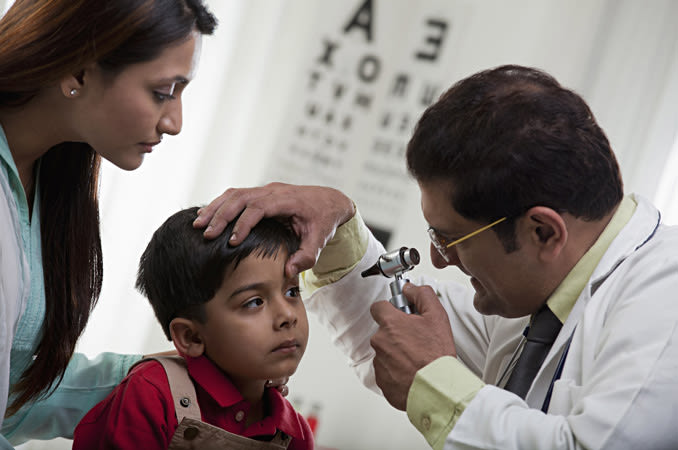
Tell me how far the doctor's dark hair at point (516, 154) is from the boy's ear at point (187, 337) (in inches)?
23.5

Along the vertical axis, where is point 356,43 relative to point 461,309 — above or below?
above

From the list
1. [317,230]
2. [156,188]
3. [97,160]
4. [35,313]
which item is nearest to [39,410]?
[35,313]

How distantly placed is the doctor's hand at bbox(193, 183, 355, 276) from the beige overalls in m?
0.28

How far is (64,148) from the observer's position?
5.13ft

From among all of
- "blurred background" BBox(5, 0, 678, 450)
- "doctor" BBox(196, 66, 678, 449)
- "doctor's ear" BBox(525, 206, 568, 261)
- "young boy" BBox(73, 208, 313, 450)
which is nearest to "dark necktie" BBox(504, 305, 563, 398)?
"doctor" BBox(196, 66, 678, 449)

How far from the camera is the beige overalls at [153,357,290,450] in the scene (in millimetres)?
1353

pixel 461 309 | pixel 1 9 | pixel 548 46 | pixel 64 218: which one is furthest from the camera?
pixel 548 46

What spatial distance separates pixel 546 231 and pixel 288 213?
1.80 ft

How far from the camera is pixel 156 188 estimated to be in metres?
3.16

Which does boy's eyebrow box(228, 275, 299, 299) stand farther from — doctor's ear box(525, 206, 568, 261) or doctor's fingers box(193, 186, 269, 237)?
doctor's ear box(525, 206, 568, 261)

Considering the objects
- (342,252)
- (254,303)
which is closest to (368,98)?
(342,252)

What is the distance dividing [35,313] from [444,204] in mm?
878

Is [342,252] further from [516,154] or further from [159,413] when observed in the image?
[159,413]

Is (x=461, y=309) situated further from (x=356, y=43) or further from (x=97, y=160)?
(x=356, y=43)
